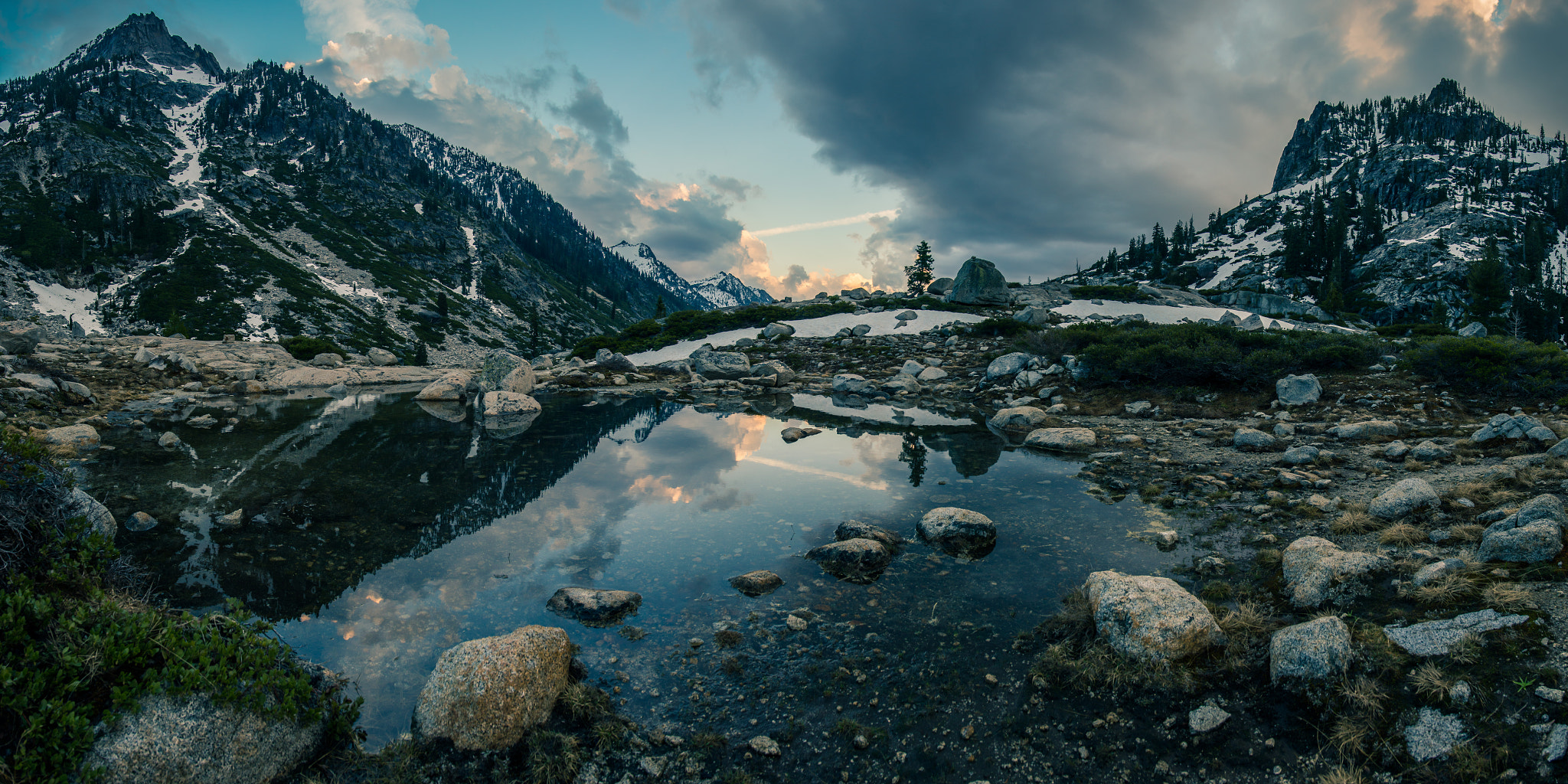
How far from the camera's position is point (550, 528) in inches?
385

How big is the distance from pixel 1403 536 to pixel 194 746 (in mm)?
12336

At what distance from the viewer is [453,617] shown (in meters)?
6.73

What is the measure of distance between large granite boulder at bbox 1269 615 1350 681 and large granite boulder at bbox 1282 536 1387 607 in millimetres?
1236

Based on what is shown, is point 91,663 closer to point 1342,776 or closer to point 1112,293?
point 1342,776

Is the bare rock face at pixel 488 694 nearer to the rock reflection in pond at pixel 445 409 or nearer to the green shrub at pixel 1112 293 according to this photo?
the rock reflection in pond at pixel 445 409

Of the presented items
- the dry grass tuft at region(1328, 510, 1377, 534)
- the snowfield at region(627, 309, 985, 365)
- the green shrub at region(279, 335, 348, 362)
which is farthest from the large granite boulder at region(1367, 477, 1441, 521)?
the green shrub at region(279, 335, 348, 362)

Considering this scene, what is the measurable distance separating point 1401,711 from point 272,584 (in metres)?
11.7

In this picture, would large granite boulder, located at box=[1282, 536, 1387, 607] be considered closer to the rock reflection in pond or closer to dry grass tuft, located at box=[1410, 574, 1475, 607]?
dry grass tuft, located at box=[1410, 574, 1475, 607]

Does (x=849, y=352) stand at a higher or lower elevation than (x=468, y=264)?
lower

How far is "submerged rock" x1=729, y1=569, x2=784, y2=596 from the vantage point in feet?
24.3

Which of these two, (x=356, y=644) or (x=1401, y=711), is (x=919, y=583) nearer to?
(x=1401, y=711)

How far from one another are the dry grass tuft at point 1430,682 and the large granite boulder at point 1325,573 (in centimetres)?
175

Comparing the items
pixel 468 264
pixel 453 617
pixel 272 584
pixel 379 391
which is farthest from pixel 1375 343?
pixel 468 264

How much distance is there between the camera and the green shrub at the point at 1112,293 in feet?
151
